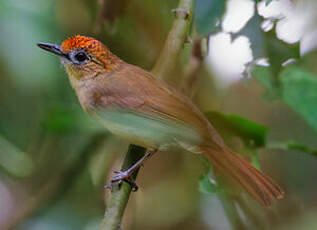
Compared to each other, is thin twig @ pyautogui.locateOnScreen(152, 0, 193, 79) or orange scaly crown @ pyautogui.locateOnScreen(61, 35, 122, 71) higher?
thin twig @ pyautogui.locateOnScreen(152, 0, 193, 79)

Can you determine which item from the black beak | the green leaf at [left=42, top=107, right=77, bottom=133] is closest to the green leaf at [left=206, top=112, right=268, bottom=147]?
the green leaf at [left=42, top=107, right=77, bottom=133]

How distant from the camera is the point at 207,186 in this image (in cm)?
213

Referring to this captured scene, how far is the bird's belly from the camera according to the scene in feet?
7.43

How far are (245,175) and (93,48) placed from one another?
110cm

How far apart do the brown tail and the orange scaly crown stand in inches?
31.0

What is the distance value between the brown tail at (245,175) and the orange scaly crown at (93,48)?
79cm

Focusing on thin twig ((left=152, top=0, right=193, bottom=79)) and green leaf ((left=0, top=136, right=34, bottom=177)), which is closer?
thin twig ((left=152, top=0, right=193, bottom=79))

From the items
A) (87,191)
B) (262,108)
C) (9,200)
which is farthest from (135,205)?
(262,108)

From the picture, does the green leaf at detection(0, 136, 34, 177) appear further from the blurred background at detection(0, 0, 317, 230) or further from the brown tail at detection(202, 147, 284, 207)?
the brown tail at detection(202, 147, 284, 207)

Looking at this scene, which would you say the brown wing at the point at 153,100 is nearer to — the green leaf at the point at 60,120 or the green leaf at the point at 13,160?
the green leaf at the point at 60,120

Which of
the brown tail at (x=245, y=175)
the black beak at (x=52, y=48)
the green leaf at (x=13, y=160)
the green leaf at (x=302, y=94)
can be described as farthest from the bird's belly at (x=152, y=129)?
the green leaf at (x=13, y=160)

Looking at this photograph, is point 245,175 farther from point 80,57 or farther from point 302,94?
point 80,57

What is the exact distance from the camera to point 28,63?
2.04m

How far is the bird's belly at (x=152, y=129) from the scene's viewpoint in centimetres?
227
